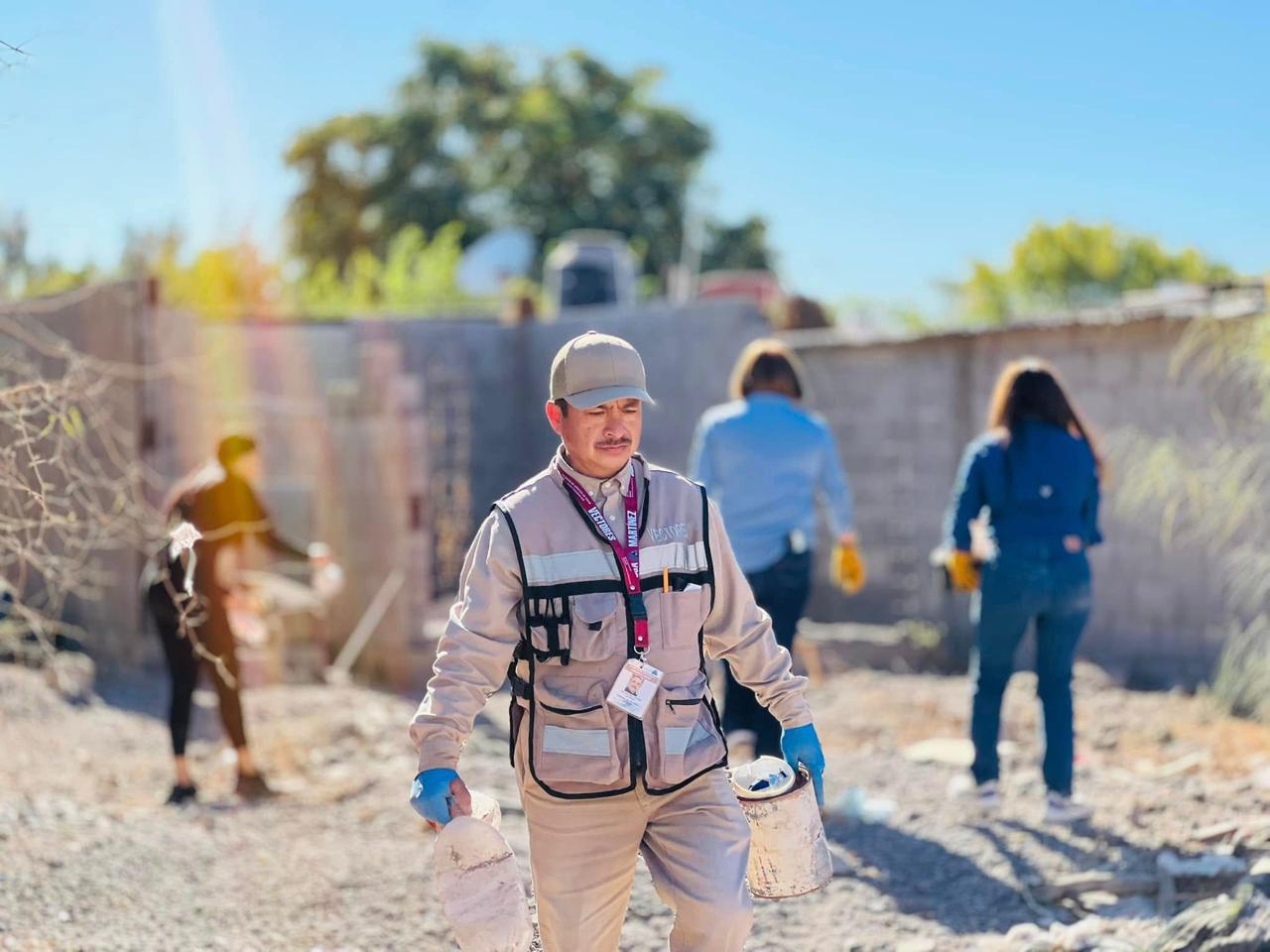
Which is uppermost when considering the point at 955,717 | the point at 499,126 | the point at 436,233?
the point at 499,126

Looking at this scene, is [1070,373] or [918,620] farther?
[918,620]

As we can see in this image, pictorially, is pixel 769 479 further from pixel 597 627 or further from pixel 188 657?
pixel 597 627

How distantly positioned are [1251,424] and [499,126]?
3102 centimetres

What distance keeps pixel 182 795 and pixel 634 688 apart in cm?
382

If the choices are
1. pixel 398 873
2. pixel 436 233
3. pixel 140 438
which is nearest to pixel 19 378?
pixel 398 873

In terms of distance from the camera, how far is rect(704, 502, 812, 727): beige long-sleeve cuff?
294cm

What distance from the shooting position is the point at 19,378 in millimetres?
5547

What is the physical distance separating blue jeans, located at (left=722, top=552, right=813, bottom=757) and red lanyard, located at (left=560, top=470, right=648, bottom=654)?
2.49 m

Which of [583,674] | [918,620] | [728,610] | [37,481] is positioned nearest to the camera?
[583,674]

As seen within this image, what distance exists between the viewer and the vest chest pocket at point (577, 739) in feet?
8.93

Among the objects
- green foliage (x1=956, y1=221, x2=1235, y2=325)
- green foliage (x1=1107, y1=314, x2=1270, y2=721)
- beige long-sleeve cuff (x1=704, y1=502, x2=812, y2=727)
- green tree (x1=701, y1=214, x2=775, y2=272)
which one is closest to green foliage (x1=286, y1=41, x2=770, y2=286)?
green tree (x1=701, y1=214, x2=775, y2=272)

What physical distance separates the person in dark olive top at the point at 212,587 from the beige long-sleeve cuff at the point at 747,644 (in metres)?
3.21

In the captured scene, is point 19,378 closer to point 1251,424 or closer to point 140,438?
point 140,438

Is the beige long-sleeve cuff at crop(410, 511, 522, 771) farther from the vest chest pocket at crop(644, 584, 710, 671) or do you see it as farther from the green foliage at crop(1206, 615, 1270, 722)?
the green foliage at crop(1206, 615, 1270, 722)
